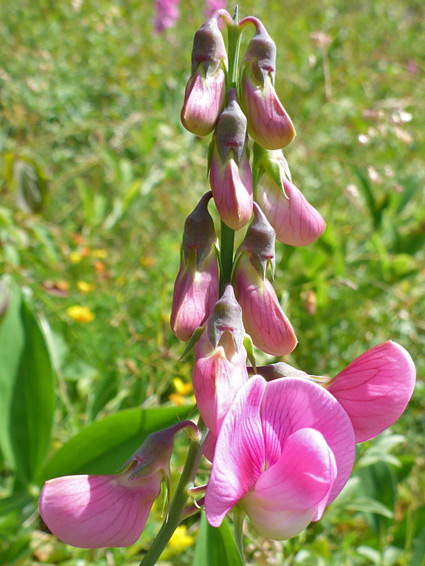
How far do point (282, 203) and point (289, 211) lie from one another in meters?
0.01

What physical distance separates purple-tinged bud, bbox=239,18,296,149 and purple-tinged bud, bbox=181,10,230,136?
0.03 meters

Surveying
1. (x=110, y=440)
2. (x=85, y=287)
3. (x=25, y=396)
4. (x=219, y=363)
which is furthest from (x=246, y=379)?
(x=85, y=287)

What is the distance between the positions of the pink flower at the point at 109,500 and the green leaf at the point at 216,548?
0.23 metres

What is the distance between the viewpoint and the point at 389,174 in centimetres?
170

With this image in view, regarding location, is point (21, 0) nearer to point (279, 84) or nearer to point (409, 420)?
point (279, 84)

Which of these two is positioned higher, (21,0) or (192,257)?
(21,0)

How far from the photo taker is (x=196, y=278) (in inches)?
26.2

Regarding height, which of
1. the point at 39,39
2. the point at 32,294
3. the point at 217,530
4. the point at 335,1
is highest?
the point at 335,1

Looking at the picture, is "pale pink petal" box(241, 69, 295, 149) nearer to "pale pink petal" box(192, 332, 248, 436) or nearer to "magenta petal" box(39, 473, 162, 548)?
"pale pink petal" box(192, 332, 248, 436)

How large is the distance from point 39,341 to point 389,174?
3.74ft

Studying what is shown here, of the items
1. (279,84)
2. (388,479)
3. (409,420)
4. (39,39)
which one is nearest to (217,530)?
(388,479)

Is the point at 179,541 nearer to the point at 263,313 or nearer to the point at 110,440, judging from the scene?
the point at 110,440

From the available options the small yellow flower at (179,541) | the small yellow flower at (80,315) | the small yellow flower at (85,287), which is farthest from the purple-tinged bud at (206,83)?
the small yellow flower at (85,287)

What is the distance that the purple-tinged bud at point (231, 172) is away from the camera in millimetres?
637
